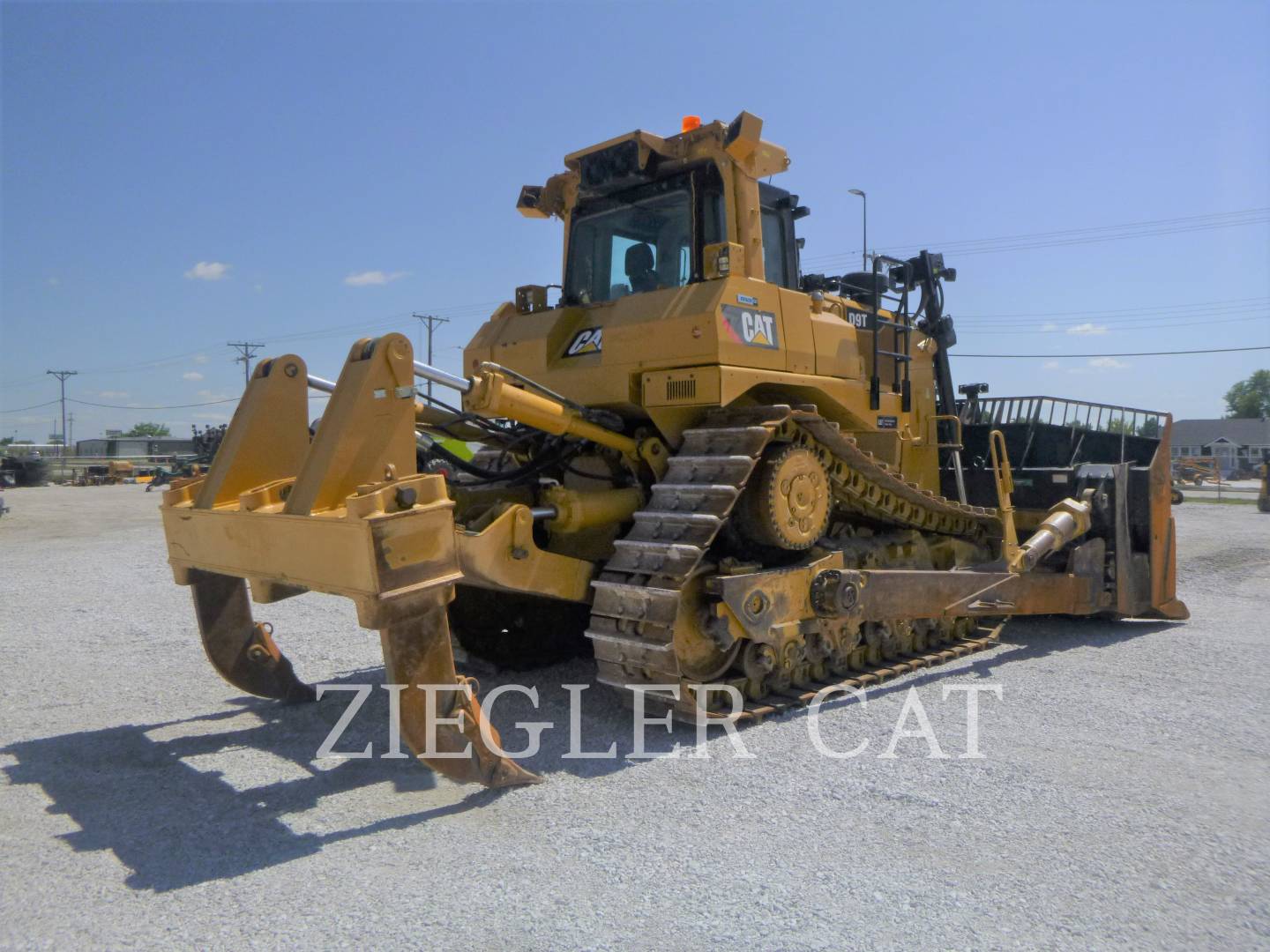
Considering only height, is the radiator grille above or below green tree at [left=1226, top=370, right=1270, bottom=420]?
below

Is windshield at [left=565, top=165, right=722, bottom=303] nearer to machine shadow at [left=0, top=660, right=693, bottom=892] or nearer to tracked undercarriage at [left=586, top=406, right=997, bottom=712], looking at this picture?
tracked undercarriage at [left=586, top=406, right=997, bottom=712]

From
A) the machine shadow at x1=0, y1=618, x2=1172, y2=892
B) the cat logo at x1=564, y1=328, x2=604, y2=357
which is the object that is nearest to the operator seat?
the cat logo at x1=564, y1=328, x2=604, y2=357

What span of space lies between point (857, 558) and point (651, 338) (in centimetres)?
227

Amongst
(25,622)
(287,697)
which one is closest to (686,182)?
(287,697)

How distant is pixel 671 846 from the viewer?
153 inches

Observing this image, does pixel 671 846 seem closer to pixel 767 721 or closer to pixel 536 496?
pixel 767 721

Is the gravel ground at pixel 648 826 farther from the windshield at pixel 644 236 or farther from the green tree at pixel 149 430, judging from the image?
the green tree at pixel 149 430

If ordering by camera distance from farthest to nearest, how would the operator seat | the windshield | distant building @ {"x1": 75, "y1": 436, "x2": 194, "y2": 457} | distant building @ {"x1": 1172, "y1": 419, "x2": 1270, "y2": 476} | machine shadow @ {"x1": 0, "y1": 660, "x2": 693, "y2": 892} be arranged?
distant building @ {"x1": 75, "y1": 436, "x2": 194, "y2": 457}, distant building @ {"x1": 1172, "y1": 419, "x2": 1270, "y2": 476}, the operator seat, the windshield, machine shadow @ {"x1": 0, "y1": 660, "x2": 693, "y2": 892}

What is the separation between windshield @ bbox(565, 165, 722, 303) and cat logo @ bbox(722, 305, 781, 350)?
51 centimetres

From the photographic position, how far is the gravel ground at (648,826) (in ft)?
10.6

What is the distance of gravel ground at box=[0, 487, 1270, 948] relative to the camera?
3.24 m

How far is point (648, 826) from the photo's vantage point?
4.10 meters

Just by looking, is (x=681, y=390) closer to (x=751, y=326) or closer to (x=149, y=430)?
(x=751, y=326)

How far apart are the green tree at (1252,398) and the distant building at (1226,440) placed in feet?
56.5
